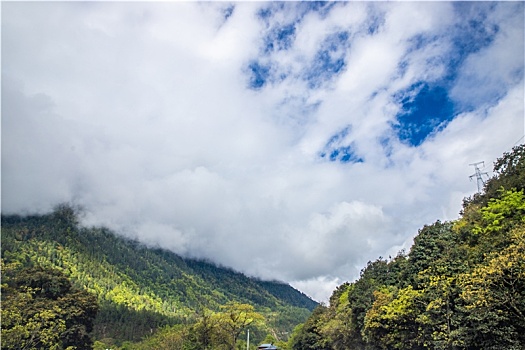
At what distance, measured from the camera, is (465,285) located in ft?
85.6

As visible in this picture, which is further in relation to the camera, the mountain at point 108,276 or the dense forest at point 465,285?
the mountain at point 108,276

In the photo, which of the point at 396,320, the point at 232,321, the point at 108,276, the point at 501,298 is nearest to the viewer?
the point at 501,298

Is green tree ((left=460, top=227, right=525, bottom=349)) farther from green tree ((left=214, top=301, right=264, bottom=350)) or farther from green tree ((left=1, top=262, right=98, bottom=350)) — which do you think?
green tree ((left=214, top=301, right=264, bottom=350))

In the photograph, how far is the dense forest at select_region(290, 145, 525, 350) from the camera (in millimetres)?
22094

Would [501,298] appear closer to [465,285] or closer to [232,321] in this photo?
[465,285]

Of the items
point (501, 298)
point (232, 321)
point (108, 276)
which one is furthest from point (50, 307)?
point (108, 276)

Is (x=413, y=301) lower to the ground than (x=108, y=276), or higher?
lower

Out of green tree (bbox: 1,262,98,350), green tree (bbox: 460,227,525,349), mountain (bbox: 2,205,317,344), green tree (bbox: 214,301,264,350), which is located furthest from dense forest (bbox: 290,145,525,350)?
mountain (bbox: 2,205,317,344)

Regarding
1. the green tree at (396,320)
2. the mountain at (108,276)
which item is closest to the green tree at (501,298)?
the green tree at (396,320)

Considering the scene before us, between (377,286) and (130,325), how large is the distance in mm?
68304

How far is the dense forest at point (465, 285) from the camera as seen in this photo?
870 inches

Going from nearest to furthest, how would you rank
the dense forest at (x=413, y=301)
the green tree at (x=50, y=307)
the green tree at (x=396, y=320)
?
the dense forest at (x=413, y=301) < the green tree at (x=50, y=307) < the green tree at (x=396, y=320)

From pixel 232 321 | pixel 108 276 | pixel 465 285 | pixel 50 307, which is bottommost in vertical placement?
pixel 465 285

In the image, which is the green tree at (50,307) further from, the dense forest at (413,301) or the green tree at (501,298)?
the green tree at (501,298)
